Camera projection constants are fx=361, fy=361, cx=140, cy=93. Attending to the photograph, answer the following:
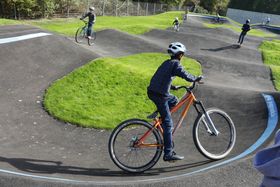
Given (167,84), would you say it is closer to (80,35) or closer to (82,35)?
(82,35)

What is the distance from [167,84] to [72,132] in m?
4.04

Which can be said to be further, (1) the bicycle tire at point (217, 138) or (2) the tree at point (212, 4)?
(2) the tree at point (212, 4)

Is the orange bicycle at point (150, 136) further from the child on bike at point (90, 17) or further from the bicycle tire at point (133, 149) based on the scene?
the child on bike at point (90, 17)

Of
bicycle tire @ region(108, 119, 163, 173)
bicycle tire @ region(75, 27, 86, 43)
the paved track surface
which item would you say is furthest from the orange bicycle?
bicycle tire @ region(75, 27, 86, 43)

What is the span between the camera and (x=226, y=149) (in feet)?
24.6

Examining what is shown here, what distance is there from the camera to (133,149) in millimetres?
6961

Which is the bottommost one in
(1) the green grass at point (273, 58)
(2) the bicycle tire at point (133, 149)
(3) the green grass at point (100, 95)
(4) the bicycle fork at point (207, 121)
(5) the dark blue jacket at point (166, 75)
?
(1) the green grass at point (273, 58)

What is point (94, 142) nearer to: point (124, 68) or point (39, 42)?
point (124, 68)

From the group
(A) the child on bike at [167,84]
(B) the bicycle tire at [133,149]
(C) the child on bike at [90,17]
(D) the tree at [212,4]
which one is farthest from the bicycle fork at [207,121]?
(D) the tree at [212,4]

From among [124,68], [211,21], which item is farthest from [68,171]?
[211,21]

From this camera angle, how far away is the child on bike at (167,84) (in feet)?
21.5

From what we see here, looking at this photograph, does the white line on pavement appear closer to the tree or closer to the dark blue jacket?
the dark blue jacket

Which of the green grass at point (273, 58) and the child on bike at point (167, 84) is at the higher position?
the child on bike at point (167, 84)

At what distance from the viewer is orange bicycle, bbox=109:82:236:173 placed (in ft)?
22.3
